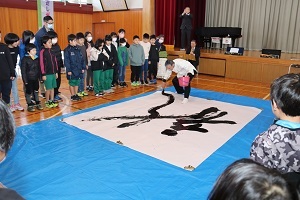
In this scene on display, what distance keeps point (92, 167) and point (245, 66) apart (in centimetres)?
661

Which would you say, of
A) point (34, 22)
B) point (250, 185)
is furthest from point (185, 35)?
point (250, 185)

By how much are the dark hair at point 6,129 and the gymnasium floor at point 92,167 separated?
1.64 metres

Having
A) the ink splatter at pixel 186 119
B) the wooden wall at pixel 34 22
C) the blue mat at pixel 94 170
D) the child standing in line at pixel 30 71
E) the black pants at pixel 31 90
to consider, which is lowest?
the blue mat at pixel 94 170

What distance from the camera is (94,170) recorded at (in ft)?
9.31

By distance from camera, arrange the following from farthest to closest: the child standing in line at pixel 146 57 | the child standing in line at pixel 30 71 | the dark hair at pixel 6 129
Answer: the child standing in line at pixel 146 57 < the child standing in line at pixel 30 71 < the dark hair at pixel 6 129

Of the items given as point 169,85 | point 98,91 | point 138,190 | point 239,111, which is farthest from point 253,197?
point 169,85

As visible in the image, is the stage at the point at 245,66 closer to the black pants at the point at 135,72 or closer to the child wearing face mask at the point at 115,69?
the black pants at the point at 135,72

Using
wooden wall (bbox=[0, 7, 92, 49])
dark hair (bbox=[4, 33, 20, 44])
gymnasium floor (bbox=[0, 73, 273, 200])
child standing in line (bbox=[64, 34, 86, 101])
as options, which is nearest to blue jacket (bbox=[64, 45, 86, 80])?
child standing in line (bbox=[64, 34, 86, 101])

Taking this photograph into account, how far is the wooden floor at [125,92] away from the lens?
4.61 meters

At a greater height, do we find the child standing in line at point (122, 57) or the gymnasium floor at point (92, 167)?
the child standing in line at point (122, 57)

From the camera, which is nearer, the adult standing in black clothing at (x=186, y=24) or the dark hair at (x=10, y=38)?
the dark hair at (x=10, y=38)

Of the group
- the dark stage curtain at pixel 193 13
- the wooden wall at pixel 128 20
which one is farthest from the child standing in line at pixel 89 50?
the dark stage curtain at pixel 193 13

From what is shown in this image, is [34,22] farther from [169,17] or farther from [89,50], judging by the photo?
[89,50]

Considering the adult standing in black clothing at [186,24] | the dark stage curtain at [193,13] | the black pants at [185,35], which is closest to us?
the adult standing in black clothing at [186,24]
